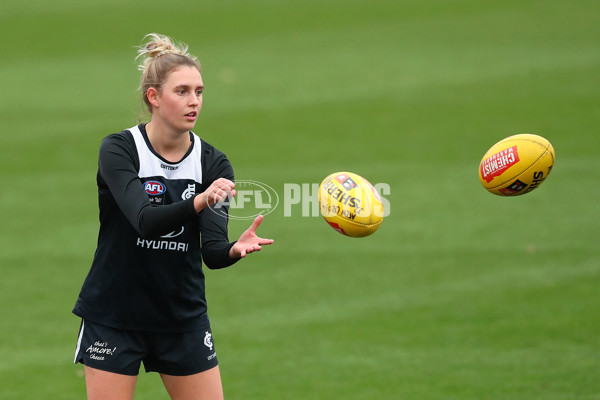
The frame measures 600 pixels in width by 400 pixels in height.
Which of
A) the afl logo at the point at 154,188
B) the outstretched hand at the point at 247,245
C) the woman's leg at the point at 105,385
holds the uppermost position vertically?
the afl logo at the point at 154,188

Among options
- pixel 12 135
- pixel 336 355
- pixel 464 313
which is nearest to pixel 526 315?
pixel 464 313

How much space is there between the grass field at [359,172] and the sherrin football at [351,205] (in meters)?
1.39

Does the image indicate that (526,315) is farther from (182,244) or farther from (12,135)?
(12,135)

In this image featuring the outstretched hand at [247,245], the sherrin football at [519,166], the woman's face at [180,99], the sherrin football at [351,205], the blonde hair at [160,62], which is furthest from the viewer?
the sherrin football at [519,166]

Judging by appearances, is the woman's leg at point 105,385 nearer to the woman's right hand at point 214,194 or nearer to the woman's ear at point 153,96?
the woman's right hand at point 214,194

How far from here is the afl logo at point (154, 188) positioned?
5066mm

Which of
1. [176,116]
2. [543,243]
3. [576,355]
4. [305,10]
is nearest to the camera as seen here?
[176,116]

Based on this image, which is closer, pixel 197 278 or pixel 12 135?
pixel 197 278

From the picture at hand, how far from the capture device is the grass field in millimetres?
8820

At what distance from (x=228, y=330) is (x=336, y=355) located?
52.1 inches

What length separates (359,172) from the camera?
48.5 feet

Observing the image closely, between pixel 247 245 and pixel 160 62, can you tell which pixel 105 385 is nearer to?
pixel 247 245

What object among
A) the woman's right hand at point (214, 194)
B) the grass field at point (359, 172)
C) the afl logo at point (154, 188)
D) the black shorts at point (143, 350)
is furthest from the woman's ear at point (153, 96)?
the black shorts at point (143, 350)

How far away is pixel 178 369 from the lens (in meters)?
5.27
